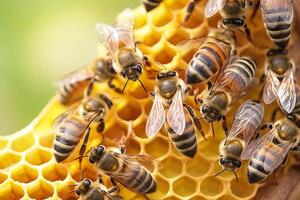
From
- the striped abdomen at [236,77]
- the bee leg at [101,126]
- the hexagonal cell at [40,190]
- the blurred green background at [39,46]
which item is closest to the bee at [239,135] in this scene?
the striped abdomen at [236,77]

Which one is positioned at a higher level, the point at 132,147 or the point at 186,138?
the point at 186,138

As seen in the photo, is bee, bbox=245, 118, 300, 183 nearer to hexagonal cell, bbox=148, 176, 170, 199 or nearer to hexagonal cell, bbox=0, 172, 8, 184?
hexagonal cell, bbox=148, 176, 170, 199

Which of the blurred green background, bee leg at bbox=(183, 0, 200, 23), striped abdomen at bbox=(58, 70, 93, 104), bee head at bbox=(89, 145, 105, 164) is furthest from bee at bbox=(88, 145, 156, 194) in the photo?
the blurred green background

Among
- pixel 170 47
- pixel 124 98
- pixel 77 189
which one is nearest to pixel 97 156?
pixel 77 189

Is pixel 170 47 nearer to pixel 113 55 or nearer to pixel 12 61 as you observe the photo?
pixel 113 55

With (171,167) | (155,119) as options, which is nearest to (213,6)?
(155,119)

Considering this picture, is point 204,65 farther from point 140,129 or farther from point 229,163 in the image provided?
point 140,129

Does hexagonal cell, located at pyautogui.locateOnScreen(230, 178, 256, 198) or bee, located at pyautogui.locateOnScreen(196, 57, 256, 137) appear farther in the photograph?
hexagonal cell, located at pyautogui.locateOnScreen(230, 178, 256, 198)
